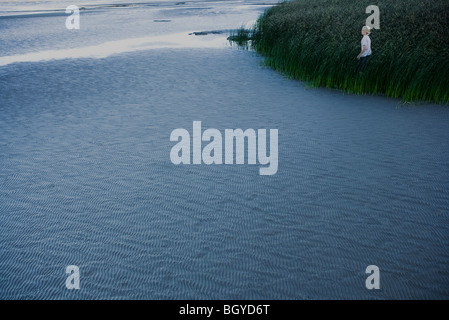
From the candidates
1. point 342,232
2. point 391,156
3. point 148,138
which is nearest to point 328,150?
point 391,156

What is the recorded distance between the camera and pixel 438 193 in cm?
417

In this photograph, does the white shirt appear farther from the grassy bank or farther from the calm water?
the calm water

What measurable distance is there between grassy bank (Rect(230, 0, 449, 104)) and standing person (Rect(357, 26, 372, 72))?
0.36ft

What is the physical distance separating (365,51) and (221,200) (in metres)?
5.43

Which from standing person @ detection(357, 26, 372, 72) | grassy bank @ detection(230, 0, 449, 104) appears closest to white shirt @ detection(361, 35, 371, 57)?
standing person @ detection(357, 26, 372, 72)

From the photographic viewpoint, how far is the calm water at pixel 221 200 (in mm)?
2943

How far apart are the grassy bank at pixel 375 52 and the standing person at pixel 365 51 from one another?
11cm

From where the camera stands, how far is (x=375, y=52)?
8.38 metres

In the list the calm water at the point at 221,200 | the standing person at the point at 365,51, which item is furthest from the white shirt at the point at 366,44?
the calm water at the point at 221,200

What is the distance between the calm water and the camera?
2943 mm

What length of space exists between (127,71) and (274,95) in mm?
4423

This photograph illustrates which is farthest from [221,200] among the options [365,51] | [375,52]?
[375,52]

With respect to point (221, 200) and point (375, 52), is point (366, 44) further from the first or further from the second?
point (221, 200)

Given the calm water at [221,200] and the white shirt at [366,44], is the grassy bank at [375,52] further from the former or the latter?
the calm water at [221,200]
